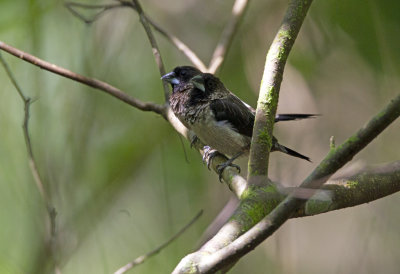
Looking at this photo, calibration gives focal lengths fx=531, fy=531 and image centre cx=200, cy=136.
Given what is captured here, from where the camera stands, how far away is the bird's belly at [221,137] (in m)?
3.56

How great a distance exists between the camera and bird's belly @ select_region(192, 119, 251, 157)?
11.7ft

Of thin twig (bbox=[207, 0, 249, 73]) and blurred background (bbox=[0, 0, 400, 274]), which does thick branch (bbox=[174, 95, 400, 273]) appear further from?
thin twig (bbox=[207, 0, 249, 73])

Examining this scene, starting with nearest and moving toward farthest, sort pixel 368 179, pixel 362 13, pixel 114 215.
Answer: pixel 368 179, pixel 362 13, pixel 114 215

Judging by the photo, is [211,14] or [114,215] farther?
[211,14]

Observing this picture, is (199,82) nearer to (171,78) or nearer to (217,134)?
(171,78)

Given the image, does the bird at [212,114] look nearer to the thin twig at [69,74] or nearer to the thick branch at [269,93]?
the thin twig at [69,74]

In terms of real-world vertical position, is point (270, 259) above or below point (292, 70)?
below

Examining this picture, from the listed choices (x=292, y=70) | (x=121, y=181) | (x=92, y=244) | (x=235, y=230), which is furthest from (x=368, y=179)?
(x=92, y=244)

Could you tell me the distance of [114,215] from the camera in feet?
15.8

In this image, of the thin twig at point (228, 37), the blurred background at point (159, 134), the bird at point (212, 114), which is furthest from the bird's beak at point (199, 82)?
the blurred background at point (159, 134)

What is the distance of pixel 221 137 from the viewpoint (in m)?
3.60

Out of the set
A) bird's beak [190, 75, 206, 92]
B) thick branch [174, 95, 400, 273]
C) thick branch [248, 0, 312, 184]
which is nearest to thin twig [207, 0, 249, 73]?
bird's beak [190, 75, 206, 92]

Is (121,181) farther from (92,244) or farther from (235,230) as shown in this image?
(235,230)

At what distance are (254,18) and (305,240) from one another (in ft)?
6.73
